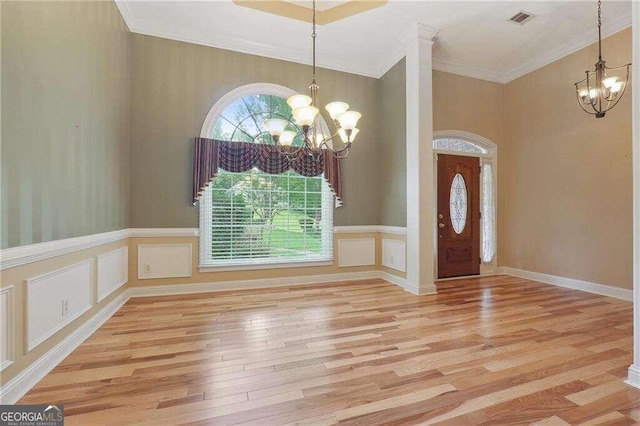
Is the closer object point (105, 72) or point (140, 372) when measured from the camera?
point (140, 372)

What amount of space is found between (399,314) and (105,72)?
161 inches

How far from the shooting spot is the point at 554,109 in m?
4.42

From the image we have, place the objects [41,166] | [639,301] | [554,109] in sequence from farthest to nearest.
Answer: [554,109]
[41,166]
[639,301]

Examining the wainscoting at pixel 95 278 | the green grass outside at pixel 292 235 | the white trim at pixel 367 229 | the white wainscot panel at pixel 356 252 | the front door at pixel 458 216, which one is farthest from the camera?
the front door at pixel 458 216

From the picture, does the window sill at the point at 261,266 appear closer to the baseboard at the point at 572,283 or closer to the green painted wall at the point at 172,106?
the green painted wall at the point at 172,106

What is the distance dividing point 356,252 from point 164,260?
2.90 m

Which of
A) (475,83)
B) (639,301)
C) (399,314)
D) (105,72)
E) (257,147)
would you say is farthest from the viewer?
(475,83)

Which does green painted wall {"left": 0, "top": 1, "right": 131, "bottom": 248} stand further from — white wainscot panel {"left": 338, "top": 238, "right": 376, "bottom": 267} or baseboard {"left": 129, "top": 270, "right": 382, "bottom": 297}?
white wainscot panel {"left": 338, "top": 238, "right": 376, "bottom": 267}

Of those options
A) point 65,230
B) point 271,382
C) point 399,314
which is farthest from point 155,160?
point 399,314

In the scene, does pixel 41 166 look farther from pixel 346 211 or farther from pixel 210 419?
pixel 346 211

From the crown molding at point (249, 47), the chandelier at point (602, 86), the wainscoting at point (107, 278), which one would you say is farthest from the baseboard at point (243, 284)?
the chandelier at point (602, 86)

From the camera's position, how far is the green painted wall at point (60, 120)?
1693 mm

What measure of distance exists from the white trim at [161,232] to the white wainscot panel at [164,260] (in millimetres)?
136

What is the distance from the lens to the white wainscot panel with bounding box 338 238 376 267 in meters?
4.67
